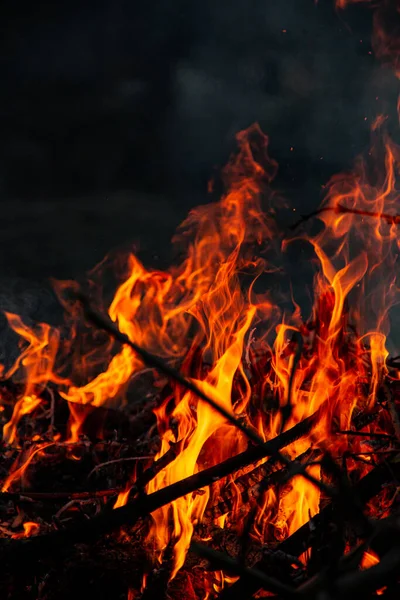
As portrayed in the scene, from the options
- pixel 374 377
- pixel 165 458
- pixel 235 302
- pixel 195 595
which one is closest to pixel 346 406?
pixel 374 377

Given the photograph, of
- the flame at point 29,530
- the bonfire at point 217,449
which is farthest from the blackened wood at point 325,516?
the flame at point 29,530

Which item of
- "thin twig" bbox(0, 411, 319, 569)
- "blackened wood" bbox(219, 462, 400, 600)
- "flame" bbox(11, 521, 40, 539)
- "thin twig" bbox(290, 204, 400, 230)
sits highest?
"thin twig" bbox(290, 204, 400, 230)

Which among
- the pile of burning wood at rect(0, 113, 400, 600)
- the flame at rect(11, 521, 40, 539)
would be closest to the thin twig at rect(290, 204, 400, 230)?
the pile of burning wood at rect(0, 113, 400, 600)

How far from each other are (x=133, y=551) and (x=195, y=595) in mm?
811

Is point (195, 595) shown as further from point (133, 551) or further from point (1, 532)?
point (1, 532)

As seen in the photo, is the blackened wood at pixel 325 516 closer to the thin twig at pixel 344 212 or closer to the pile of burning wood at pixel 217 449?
the pile of burning wood at pixel 217 449

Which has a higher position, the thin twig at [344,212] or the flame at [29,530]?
the thin twig at [344,212]

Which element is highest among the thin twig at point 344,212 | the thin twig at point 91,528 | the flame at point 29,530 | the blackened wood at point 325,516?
the thin twig at point 344,212

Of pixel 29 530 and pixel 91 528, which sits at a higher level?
pixel 29 530

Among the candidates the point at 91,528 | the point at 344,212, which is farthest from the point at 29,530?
the point at 344,212

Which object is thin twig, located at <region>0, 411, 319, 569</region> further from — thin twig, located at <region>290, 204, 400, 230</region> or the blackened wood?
thin twig, located at <region>290, 204, 400, 230</region>

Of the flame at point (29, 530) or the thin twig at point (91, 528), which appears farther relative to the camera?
the flame at point (29, 530)

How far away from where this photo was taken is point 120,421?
30.5 ft

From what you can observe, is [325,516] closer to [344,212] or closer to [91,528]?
[91,528]
